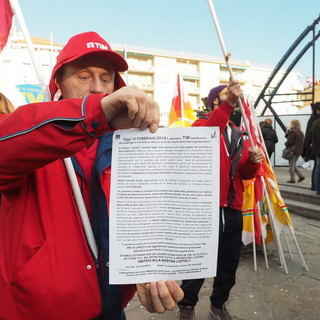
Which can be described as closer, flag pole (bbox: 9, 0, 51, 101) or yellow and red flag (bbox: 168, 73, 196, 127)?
flag pole (bbox: 9, 0, 51, 101)

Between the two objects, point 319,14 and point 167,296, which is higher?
point 319,14

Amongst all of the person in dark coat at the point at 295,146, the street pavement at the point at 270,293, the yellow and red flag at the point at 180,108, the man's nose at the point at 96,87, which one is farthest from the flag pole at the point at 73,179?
the person in dark coat at the point at 295,146

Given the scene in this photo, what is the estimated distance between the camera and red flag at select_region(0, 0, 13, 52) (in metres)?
1.03

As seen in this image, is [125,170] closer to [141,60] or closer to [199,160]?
[199,160]

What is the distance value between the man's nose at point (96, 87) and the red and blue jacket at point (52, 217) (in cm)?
31

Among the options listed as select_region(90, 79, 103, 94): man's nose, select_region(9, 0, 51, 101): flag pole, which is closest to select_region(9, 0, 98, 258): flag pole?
select_region(9, 0, 51, 101): flag pole

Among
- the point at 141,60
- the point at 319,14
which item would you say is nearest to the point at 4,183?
the point at 319,14

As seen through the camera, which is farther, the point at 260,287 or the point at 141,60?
the point at 141,60

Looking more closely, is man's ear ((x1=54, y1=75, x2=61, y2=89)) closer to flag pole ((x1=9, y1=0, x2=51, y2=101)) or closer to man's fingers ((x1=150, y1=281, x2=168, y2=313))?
flag pole ((x1=9, y1=0, x2=51, y2=101))

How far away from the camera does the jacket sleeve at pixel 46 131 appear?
0.74 meters

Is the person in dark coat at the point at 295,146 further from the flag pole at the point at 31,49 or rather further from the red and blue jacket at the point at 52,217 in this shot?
the flag pole at the point at 31,49

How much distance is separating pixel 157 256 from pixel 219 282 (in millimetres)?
1849

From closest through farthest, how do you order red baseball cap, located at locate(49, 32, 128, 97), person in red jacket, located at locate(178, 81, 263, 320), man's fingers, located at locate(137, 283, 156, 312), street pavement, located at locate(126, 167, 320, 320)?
man's fingers, located at locate(137, 283, 156, 312) → red baseball cap, located at locate(49, 32, 128, 97) → person in red jacket, located at locate(178, 81, 263, 320) → street pavement, located at locate(126, 167, 320, 320)

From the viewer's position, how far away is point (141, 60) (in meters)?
42.6
